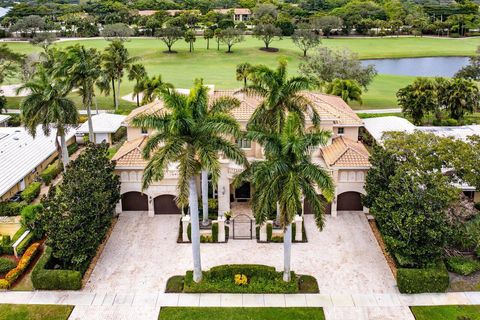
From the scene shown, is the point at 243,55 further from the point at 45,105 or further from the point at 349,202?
the point at 349,202

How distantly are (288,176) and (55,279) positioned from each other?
1438 cm

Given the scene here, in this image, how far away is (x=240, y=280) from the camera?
2733 cm

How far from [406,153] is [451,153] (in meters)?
2.74

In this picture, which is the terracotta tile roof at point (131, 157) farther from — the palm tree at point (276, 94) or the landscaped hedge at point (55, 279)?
the palm tree at point (276, 94)

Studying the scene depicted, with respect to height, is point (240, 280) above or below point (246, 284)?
above

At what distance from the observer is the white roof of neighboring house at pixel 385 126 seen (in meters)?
44.6

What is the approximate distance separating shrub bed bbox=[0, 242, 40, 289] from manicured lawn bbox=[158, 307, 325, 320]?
30.1 ft

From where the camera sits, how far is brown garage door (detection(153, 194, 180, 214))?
Answer: 35.4 metres

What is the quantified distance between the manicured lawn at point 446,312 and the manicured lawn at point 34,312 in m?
18.6

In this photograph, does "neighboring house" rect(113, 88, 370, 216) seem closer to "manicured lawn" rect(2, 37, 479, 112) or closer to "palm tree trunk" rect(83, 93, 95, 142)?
"palm tree trunk" rect(83, 93, 95, 142)

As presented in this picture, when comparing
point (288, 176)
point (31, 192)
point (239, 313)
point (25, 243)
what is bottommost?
point (239, 313)

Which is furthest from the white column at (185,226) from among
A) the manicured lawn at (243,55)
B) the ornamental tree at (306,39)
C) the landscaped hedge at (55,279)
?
the ornamental tree at (306,39)

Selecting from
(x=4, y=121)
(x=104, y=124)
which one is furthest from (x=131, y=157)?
(x=4, y=121)

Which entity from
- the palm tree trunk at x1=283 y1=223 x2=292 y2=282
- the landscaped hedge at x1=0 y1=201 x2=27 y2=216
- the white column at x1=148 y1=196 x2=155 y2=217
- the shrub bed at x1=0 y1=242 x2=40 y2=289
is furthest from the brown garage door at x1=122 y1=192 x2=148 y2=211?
the palm tree trunk at x1=283 y1=223 x2=292 y2=282
